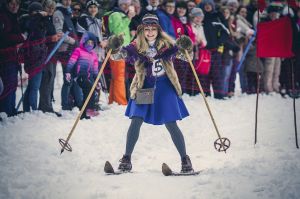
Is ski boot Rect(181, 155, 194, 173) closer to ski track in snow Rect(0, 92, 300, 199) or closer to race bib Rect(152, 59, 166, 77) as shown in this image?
ski track in snow Rect(0, 92, 300, 199)

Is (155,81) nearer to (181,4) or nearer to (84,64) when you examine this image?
(84,64)

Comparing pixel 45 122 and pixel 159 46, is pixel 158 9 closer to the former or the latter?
pixel 45 122

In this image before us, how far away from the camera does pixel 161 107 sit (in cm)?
592

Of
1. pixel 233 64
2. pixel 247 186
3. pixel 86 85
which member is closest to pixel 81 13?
pixel 86 85

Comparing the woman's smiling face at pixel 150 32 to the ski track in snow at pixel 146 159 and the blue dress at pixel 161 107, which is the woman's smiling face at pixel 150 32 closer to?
the blue dress at pixel 161 107

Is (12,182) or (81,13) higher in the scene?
(81,13)

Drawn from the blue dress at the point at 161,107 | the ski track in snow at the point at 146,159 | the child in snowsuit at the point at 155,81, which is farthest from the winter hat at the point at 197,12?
the blue dress at the point at 161,107

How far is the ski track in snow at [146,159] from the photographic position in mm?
5070

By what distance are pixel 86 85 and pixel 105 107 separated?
1003 millimetres

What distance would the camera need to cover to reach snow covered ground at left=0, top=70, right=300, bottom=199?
5070mm

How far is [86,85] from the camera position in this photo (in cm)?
944

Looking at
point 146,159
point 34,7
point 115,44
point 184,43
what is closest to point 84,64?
point 34,7

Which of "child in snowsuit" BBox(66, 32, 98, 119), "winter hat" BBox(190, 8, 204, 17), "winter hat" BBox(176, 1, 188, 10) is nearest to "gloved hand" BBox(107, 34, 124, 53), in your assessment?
"child in snowsuit" BBox(66, 32, 98, 119)

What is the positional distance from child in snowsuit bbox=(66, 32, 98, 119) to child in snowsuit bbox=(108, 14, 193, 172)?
10.8ft
